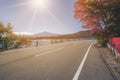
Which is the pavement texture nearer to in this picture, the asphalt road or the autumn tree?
the asphalt road

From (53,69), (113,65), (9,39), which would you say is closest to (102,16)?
(9,39)

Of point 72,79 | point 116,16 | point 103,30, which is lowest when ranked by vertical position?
point 72,79

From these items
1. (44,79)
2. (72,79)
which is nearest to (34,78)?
(44,79)

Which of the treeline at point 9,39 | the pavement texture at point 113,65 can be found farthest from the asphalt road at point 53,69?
the treeline at point 9,39

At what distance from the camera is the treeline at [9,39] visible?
26862mm

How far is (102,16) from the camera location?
30.4m

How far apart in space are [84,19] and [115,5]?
735 cm

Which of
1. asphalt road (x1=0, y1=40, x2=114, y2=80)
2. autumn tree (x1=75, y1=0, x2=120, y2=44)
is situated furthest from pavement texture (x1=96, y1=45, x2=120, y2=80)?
autumn tree (x1=75, y1=0, x2=120, y2=44)

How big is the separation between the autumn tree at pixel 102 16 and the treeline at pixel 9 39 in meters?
11.6

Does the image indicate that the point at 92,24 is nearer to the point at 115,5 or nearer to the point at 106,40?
the point at 106,40

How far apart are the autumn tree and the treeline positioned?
11.6 metres

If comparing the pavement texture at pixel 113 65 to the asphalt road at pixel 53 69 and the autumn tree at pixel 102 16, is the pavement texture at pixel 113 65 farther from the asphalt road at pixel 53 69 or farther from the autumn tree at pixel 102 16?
the autumn tree at pixel 102 16

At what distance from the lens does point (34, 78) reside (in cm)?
829

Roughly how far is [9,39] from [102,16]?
14.7 metres
